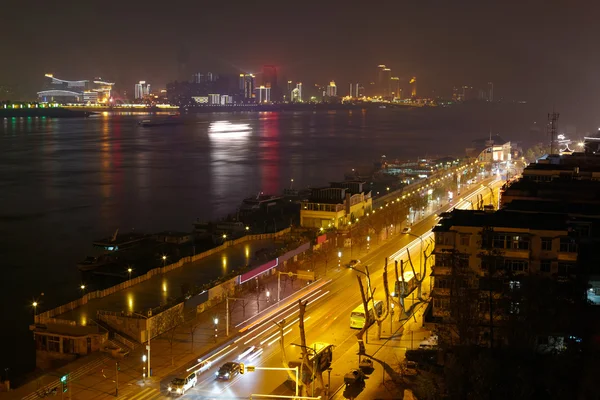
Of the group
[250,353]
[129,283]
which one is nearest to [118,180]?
[129,283]

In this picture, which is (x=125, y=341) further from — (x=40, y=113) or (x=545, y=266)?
(x=40, y=113)

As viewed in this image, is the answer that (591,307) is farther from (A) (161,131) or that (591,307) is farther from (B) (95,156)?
(A) (161,131)

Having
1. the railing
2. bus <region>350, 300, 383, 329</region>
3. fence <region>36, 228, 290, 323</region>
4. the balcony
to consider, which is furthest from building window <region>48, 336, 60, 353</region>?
the balcony

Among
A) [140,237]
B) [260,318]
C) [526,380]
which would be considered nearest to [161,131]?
[140,237]

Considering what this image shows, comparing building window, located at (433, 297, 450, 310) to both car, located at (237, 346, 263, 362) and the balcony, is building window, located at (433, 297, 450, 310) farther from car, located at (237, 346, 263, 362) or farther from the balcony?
car, located at (237, 346, 263, 362)

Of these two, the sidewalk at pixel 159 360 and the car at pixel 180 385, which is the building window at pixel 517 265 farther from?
the car at pixel 180 385

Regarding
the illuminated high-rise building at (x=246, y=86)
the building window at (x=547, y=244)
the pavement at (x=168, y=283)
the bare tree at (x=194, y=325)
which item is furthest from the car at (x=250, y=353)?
the illuminated high-rise building at (x=246, y=86)
